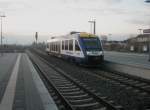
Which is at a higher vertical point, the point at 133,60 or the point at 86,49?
the point at 86,49

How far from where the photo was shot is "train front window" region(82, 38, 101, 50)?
88.6ft

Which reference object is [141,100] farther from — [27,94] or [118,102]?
[27,94]

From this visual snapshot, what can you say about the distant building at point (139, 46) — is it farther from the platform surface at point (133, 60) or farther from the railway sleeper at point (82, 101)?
the railway sleeper at point (82, 101)

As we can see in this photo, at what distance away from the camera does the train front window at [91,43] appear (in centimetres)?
2700

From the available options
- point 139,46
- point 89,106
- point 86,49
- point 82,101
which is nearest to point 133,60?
point 86,49

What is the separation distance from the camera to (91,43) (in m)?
27.5

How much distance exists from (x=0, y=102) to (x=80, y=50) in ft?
54.7

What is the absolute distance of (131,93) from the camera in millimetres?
13055

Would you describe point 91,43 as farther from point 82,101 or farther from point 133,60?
point 82,101

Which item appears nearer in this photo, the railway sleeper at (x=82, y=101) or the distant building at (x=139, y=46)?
the railway sleeper at (x=82, y=101)

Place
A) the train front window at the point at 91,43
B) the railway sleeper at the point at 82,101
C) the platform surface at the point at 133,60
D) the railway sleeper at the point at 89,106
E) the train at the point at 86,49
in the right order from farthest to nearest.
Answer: the platform surface at the point at 133,60 < the train front window at the point at 91,43 < the train at the point at 86,49 < the railway sleeper at the point at 82,101 < the railway sleeper at the point at 89,106

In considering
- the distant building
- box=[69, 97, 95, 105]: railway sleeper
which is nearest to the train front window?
box=[69, 97, 95, 105]: railway sleeper

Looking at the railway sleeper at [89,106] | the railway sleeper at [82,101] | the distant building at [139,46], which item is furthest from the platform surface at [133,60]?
the distant building at [139,46]

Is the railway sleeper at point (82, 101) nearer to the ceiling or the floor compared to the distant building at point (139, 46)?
nearer to the floor
